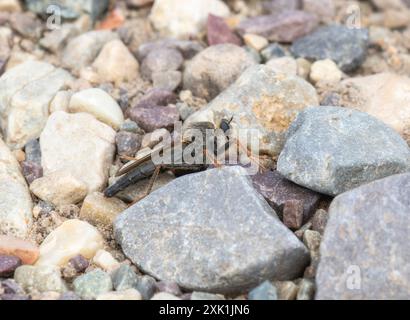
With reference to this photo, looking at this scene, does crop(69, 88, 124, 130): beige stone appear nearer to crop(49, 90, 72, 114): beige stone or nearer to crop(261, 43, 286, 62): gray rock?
crop(49, 90, 72, 114): beige stone

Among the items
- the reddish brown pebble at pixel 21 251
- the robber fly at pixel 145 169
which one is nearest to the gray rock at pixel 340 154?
the robber fly at pixel 145 169

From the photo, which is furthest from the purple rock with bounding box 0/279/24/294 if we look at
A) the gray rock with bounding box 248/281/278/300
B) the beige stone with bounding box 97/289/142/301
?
the gray rock with bounding box 248/281/278/300

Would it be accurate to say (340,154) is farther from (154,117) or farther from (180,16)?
(180,16)

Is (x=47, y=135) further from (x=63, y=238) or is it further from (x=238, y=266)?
(x=238, y=266)

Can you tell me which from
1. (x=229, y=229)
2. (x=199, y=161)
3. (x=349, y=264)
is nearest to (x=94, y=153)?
(x=199, y=161)

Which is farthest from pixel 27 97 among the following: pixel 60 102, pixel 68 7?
pixel 68 7

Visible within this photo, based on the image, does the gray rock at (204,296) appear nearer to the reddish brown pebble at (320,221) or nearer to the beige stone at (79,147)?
the reddish brown pebble at (320,221)
